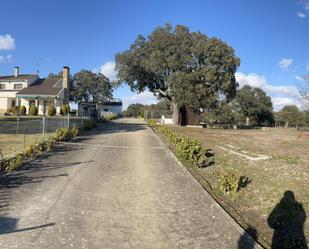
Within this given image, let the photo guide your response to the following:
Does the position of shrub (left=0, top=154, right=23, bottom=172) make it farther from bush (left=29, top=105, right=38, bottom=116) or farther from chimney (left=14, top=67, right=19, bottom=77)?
chimney (left=14, top=67, right=19, bottom=77)

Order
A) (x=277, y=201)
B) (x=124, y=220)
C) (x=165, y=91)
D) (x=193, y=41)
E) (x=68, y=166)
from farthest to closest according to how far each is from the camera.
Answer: (x=165, y=91) < (x=193, y=41) < (x=68, y=166) < (x=277, y=201) < (x=124, y=220)

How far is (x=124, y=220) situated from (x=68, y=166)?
5.36 meters

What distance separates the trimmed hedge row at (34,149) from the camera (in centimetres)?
1079

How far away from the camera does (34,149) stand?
13.9m

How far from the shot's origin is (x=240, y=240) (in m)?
6.21

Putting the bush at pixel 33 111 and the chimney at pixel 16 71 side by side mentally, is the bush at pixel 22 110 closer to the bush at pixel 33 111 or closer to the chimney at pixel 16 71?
the bush at pixel 33 111

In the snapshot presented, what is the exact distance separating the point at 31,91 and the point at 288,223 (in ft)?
163

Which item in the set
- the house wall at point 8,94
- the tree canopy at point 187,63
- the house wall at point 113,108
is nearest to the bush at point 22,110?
the house wall at point 8,94

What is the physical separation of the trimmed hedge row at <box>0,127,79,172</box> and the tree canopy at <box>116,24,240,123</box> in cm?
1894

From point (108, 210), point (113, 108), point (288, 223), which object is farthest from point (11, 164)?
point (113, 108)

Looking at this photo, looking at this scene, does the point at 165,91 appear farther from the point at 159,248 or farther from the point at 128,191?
the point at 159,248

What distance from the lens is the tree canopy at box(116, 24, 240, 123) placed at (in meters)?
37.9

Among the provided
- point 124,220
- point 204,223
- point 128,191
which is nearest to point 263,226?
point 204,223

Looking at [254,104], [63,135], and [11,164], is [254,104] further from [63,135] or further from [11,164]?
[11,164]
